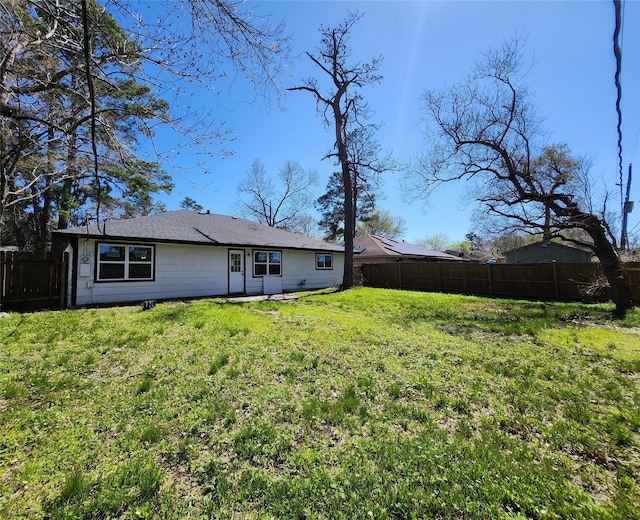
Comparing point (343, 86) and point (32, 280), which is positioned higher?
point (343, 86)

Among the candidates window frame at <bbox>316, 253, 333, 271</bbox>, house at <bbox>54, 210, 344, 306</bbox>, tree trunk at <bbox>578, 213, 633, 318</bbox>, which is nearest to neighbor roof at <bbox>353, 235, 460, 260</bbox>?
window frame at <bbox>316, 253, 333, 271</bbox>

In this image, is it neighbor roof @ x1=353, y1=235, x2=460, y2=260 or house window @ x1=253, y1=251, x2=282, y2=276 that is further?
neighbor roof @ x1=353, y1=235, x2=460, y2=260

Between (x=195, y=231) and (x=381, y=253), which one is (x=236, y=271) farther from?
(x=381, y=253)

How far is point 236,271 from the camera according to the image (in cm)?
1323

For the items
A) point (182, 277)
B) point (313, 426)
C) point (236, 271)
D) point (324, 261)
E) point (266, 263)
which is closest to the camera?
point (313, 426)

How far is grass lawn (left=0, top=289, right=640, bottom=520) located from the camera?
201 cm

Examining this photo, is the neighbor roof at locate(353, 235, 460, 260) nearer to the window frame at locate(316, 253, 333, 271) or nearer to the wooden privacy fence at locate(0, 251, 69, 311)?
the window frame at locate(316, 253, 333, 271)

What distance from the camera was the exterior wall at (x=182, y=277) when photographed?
30.8 feet

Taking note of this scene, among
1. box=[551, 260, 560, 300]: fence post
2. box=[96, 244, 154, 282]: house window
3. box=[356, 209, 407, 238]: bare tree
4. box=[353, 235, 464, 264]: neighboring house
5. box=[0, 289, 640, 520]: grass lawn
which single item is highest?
box=[356, 209, 407, 238]: bare tree

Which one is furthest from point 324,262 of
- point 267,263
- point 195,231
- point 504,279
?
point 504,279

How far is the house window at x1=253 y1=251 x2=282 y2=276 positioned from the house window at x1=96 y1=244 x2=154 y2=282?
4.42 metres

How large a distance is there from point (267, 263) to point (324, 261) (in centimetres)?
392

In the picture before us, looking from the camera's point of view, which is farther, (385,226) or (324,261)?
(385,226)

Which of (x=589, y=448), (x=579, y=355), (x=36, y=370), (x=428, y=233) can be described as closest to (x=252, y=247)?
(x=36, y=370)
